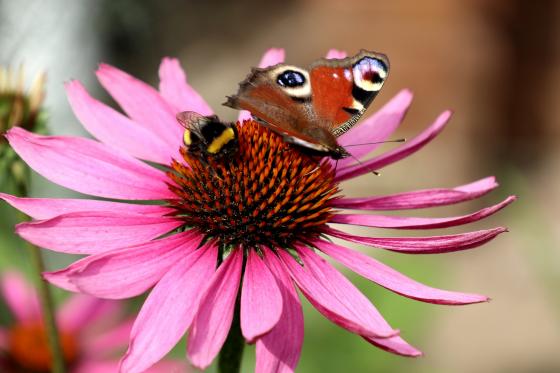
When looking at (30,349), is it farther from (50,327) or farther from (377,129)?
(377,129)

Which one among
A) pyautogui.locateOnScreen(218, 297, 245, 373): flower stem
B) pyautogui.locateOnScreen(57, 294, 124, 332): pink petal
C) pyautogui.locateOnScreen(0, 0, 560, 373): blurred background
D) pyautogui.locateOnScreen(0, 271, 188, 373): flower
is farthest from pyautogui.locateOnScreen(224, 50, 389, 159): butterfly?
pyautogui.locateOnScreen(0, 0, 560, 373): blurred background

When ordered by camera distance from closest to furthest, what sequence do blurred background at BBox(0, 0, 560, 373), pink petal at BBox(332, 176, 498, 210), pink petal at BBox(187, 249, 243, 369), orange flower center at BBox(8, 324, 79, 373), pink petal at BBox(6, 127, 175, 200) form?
pink petal at BBox(187, 249, 243, 369) → pink petal at BBox(6, 127, 175, 200) → pink petal at BBox(332, 176, 498, 210) → orange flower center at BBox(8, 324, 79, 373) → blurred background at BBox(0, 0, 560, 373)

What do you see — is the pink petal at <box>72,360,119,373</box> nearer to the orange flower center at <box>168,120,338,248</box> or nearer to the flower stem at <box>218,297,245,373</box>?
the orange flower center at <box>168,120,338,248</box>

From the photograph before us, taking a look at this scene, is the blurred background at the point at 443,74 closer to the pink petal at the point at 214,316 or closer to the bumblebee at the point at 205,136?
the bumblebee at the point at 205,136

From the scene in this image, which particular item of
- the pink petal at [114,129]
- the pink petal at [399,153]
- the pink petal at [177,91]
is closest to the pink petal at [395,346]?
the pink petal at [399,153]

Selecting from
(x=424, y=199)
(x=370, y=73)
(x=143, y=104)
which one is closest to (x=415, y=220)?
(x=424, y=199)

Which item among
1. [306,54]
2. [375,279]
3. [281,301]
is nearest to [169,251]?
[281,301]

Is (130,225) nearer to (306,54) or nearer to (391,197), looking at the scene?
(391,197)
